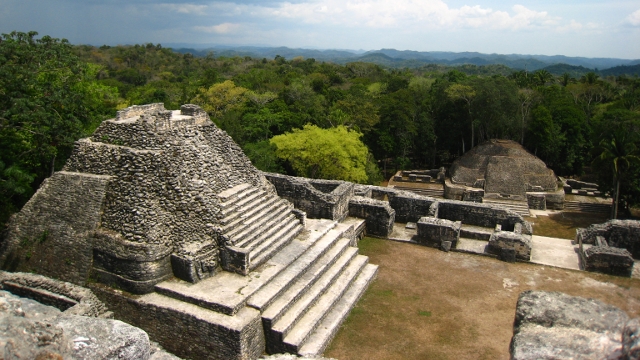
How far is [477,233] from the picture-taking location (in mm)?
16531

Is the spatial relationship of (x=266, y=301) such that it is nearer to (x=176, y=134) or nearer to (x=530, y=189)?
(x=176, y=134)

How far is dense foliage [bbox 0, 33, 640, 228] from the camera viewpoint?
15.4 metres

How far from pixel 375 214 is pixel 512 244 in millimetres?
4979

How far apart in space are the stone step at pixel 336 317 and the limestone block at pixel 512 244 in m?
4.52

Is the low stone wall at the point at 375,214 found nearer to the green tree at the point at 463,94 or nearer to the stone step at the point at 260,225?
the stone step at the point at 260,225

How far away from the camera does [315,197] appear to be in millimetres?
16594

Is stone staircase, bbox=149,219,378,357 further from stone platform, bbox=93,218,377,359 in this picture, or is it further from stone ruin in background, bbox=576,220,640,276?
stone ruin in background, bbox=576,220,640,276

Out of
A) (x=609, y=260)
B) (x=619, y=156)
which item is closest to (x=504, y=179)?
(x=619, y=156)

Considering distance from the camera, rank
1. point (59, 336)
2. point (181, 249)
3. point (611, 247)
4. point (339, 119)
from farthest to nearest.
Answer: point (339, 119) < point (611, 247) < point (181, 249) < point (59, 336)

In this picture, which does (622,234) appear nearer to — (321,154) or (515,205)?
(515,205)

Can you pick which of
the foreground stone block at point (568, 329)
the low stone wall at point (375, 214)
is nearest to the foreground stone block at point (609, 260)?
the low stone wall at point (375, 214)

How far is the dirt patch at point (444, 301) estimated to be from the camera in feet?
34.5

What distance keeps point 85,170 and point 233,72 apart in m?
67.8

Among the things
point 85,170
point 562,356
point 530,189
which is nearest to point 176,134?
point 85,170
